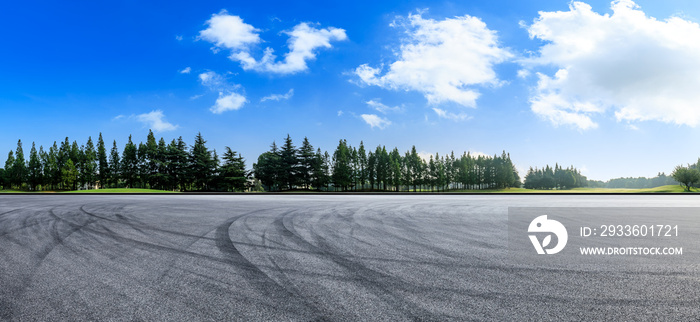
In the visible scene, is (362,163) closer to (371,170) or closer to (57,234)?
(371,170)

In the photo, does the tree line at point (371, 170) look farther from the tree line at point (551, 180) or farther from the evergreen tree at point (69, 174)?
the evergreen tree at point (69, 174)

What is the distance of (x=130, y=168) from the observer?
301 ft

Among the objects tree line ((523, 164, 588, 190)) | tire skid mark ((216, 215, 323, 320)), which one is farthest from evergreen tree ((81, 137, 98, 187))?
tree line ((523, 164, 588, 190))

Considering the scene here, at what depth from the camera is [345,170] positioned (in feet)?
279

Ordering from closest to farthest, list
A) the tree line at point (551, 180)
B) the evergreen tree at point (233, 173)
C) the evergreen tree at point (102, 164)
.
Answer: the evergreen tree at point (233, 173) → the evergreen tree at point (102, 164) → the tree line at point (551, 180)

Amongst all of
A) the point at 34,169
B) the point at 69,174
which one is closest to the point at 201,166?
the point at 69,174

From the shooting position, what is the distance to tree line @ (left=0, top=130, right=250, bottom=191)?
79312 mm

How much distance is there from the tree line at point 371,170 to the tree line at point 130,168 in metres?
9.13

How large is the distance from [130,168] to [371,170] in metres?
62.5

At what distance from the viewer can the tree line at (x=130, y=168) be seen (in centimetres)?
7931

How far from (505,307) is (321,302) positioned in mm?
1903

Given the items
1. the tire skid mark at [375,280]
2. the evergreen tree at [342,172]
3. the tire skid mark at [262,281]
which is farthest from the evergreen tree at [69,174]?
the tire skid mark at [375,280]

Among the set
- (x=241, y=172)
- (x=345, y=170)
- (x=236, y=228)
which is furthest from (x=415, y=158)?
(x=236, y=228)

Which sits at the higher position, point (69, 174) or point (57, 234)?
point (69, 174)
